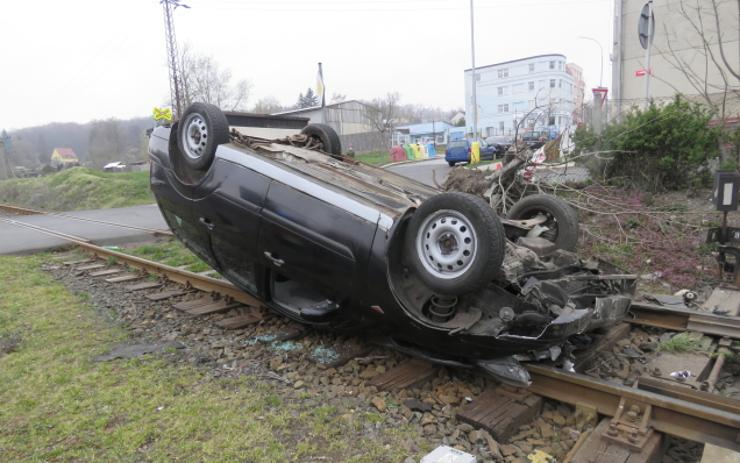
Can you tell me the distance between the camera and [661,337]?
494 cm

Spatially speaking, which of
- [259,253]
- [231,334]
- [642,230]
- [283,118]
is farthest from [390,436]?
[642,230]

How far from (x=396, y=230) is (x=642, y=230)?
6.54 m

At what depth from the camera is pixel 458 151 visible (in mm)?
27688

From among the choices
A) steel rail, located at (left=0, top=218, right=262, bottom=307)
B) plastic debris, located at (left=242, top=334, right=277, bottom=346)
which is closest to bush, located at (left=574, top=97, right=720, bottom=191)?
steel rail, located at (left=0, top=218, right=262, bottom=307)

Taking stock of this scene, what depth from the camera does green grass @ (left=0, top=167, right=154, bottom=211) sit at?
76.1ft

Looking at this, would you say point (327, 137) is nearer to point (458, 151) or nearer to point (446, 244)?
point (446, 244)

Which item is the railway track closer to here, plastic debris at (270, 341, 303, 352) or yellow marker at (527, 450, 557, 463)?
yellow marker at (527, 450, 557, 463)

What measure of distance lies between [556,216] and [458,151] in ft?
76.0

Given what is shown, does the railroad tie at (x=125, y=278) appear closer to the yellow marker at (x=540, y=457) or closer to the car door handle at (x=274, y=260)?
the car door handle at (x=274, y=260)

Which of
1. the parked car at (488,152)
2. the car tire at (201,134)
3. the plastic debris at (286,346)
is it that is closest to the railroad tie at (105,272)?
the car tire at (201,134)

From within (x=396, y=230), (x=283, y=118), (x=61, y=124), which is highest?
(x=61, y=124)

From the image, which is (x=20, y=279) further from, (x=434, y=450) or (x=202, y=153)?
(x=434, y=450)

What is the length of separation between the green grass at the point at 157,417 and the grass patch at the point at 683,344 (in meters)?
2.58

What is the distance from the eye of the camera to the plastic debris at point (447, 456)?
2.93 metres
